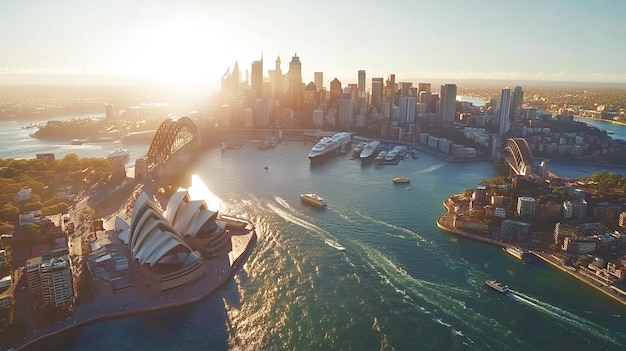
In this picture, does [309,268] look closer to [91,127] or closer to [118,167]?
[118,167]

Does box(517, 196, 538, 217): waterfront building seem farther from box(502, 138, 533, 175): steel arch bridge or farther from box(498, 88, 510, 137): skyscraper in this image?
box(498, 88, 510, 137): skyscraper

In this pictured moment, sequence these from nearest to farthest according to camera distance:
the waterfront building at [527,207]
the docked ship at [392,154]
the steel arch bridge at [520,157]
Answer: the waterfront building at [527,207], the steel arch bridge at [520,157], the docked ship at [392,154]

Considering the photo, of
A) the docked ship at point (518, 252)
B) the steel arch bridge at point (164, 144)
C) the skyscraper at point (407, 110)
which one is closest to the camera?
the docked ship at point (518, 252)

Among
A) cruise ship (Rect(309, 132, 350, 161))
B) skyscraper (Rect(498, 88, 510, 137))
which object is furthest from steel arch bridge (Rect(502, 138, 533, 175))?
cruise ship (Rect(309, 132, 350, 161))

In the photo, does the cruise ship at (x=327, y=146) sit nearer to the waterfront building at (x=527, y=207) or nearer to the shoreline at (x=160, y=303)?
the waterfront building at (x=527, y=207)

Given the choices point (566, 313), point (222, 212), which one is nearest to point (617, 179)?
point (566, 313)

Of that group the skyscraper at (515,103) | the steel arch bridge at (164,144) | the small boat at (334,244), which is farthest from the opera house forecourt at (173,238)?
the skyscraper at (515,103)
